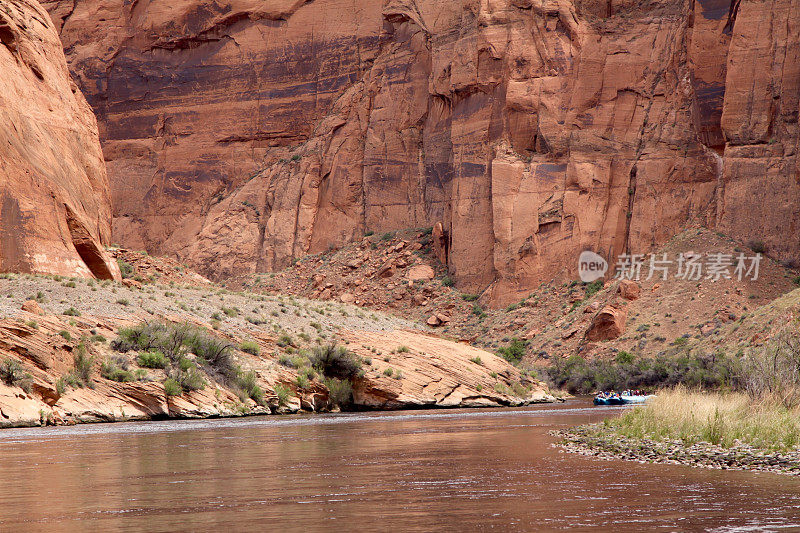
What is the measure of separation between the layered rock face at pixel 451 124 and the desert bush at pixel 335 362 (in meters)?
27.7

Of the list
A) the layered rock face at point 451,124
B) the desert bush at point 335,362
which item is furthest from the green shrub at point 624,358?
the desert bush at point 335,362

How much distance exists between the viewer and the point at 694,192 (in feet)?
214

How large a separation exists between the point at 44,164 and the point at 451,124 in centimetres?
3561

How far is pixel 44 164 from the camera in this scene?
45875mm

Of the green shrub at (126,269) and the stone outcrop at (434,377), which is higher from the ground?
the green shrub at (126,269)

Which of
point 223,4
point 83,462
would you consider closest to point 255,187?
point 223,4

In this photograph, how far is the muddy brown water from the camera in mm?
12617

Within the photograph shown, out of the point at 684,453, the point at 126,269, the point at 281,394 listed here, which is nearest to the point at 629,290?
the point at 281,394

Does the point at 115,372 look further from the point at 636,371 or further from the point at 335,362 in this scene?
the point at 636,371

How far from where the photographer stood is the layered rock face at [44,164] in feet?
144

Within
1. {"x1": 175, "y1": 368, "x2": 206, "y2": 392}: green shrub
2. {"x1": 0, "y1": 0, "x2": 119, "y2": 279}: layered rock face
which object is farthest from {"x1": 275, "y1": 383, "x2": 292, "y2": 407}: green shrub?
{"x1": 0, "y1": 0, "x2": 119, "y2": 279}: layered rock face

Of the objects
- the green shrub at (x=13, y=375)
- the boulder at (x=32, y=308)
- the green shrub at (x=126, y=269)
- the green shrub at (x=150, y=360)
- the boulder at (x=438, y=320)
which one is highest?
the boulder at (x=32, y=308)

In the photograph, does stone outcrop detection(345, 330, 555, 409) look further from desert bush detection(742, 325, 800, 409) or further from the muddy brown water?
desert bush detection(742, 325, 800, 409)

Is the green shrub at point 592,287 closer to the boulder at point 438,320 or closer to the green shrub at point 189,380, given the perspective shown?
the boulder at point 438,320
